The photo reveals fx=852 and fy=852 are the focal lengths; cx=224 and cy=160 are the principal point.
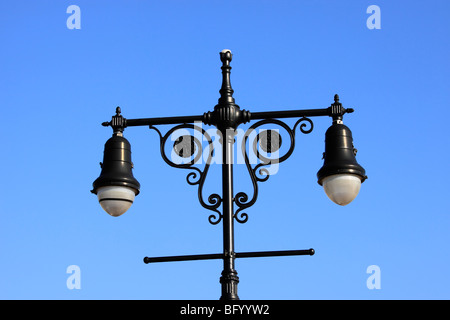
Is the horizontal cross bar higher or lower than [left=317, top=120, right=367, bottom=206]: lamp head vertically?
higher

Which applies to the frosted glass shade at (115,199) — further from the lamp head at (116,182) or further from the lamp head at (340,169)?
the lamp head at (340,169)

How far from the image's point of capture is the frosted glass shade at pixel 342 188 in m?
8.16

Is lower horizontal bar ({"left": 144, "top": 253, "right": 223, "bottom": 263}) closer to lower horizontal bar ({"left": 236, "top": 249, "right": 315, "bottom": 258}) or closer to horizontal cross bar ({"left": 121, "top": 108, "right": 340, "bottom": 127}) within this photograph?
lower horizontal bar ({"left": 236, "top": 249, "right": 315, "bottom": 258})

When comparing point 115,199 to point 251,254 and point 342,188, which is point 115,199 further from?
point 342,188

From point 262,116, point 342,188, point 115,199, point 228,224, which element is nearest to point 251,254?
point 228,224

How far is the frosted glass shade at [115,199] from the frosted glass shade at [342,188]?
202 centimetres

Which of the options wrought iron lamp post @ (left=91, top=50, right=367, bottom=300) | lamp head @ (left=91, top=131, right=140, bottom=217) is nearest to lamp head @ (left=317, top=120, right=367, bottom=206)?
wrought iron lamp post @ (left=91, top=50, right=367, bottom=300)

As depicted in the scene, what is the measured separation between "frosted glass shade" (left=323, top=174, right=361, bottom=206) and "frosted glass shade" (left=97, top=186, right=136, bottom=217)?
2023mm

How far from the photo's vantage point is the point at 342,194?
→ 8.17m

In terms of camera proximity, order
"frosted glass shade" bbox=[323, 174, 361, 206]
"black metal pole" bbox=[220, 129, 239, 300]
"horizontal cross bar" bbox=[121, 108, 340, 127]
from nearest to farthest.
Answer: "black metal pole" bbox=[220, 129, 239, 300] < "frosted glass shade" bbox=[323, 174, 361, 206] < "horizontal cross bar" bbox=[121, 108, 340, 127]

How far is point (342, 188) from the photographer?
8.16 m

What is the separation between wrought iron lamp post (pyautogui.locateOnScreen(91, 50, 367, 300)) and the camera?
8.10 metres

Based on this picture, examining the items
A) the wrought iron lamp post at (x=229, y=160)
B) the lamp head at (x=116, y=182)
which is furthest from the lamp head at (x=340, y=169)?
the lamp head at (x=116, y=182)
